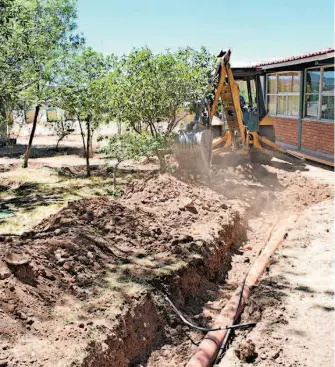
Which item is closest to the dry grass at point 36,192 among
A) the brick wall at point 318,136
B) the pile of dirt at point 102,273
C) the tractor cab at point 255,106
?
the pile of dirt at point 102,273

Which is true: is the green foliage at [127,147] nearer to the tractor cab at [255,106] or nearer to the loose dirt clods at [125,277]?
the loose dirt clods at [125,277]

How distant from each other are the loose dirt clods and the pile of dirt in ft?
0.04

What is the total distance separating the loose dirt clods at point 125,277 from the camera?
161 inches

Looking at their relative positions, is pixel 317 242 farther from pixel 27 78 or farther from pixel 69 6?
pixel 69 6

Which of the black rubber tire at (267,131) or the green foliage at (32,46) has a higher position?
the green foliage at (32,46)

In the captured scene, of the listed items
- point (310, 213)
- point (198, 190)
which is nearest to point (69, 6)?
point (198, 190)

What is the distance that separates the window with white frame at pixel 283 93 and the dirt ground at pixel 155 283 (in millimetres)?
7799

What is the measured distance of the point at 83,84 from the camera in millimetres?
12703

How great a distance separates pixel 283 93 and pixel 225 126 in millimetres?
4349

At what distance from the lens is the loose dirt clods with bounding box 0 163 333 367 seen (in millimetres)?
4078

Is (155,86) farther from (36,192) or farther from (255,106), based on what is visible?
(255,106)

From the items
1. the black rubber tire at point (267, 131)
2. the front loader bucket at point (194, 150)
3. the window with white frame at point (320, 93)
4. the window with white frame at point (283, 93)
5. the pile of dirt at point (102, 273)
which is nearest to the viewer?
the pile of dirt at point (102, 273)

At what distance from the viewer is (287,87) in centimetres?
1708

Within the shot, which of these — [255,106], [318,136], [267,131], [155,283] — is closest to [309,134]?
[318,136]
